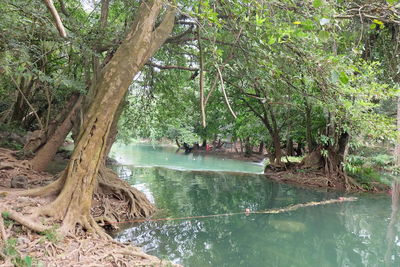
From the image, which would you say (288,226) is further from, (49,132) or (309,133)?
(309,133)

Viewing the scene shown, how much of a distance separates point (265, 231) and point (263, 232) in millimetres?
102

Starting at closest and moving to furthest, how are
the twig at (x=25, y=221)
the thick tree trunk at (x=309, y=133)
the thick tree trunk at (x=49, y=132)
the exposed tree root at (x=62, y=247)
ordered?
the exposed tree root at (x=62, y=247) < the twig at (x=25, y=221) < the thick tree trunk at (x=49, y=132) < the thick tree trunk at (x=309, y=133)

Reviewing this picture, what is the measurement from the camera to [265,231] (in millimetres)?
6797

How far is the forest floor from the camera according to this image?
318 centimetres

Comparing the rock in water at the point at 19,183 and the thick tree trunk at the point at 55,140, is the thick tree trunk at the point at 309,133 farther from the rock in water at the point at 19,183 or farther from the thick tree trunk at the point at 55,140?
the rock in water at the point at 19,183

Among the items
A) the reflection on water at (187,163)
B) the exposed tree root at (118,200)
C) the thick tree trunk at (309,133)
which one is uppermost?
the thick tree trunk at (309,133)

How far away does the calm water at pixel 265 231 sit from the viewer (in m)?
5.43

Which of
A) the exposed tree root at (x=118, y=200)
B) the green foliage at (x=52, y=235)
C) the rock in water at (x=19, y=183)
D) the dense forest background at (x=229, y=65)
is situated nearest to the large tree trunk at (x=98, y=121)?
the dense forest background at (x=229, y=65)

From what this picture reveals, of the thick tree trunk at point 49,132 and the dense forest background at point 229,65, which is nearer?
the dense forest background at point 229,65

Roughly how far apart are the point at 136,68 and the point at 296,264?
177 inches

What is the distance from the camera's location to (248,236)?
6.40 metres

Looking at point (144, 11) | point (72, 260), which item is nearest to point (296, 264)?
point (72, 260)

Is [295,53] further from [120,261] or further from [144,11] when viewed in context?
[120,261]

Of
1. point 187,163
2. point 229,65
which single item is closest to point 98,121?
point 229,65
